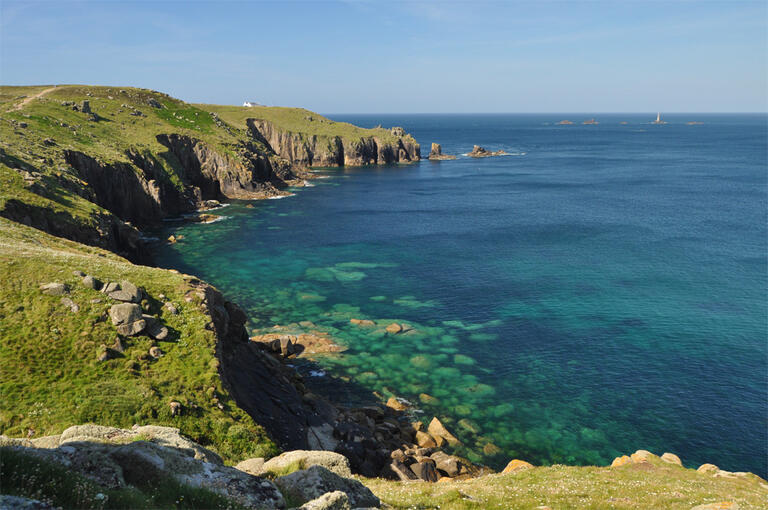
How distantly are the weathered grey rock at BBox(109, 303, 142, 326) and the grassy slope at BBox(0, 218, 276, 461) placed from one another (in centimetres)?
A: 63

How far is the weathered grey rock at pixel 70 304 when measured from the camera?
3157cm

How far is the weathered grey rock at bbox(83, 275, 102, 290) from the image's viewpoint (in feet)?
111

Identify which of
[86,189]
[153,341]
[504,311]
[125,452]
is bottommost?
[504,311]

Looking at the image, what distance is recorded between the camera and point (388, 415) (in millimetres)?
41562

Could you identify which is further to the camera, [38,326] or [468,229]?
[468,229]

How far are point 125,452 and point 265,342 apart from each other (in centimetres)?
3680

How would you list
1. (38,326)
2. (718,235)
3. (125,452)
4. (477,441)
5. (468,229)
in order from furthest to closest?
(468,229) → (718,235) → (477,441) → (38,326) → (125,452)

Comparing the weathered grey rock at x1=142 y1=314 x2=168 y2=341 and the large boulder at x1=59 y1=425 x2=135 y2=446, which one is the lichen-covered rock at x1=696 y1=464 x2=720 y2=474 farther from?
the weathered grey rock at x1=142 y1=314 x2=168 y2=341

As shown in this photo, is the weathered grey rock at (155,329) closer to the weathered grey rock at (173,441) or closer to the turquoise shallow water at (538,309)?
the weathered grey rock at (173,441)

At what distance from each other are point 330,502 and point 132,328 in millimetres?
23125

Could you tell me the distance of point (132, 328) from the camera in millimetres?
31578

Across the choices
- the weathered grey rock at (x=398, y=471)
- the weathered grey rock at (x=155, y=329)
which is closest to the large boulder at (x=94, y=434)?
the weathered grey rock at (x=155, y=329)

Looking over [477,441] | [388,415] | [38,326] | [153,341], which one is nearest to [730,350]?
[477,441]

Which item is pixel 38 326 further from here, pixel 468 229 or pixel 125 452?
pixel 468 229
